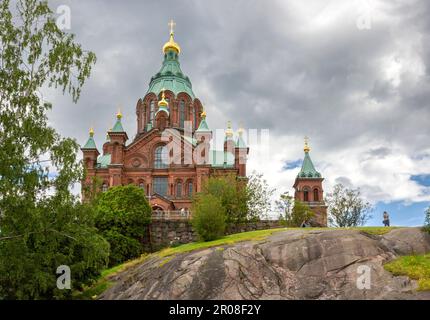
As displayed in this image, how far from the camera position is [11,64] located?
1912 cm

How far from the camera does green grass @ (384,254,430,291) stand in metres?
19.3

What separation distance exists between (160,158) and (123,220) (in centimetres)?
1944

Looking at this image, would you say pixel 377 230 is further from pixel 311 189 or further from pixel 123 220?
pixel 311 189

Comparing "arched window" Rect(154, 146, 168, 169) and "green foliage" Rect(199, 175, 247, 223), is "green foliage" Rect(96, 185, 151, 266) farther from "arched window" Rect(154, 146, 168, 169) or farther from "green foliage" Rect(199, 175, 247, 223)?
"arched window" Rect(154, 146, 168, 169)

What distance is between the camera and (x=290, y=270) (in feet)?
74.5

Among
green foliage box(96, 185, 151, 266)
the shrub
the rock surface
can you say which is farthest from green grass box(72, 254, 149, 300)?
the shrub

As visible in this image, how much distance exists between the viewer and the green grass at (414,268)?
758 inches

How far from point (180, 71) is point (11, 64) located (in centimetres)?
5193

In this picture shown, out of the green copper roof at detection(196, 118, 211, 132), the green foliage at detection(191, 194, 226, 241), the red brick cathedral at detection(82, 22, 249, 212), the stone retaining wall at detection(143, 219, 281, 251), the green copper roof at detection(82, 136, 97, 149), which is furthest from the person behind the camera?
the green copper roof at detection(196, 118, 211, 132)

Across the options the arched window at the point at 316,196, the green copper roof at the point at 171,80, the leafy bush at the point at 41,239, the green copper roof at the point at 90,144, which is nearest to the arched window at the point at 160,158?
the green copper roof at the point at 90,144

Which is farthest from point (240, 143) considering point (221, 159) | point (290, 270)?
point (290, 270)

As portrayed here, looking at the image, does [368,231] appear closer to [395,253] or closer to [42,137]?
[395,253]

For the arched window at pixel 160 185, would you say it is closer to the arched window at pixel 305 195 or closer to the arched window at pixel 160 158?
the arched window at pixel 160 158

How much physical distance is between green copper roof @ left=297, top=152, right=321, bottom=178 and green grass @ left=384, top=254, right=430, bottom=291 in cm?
3831
